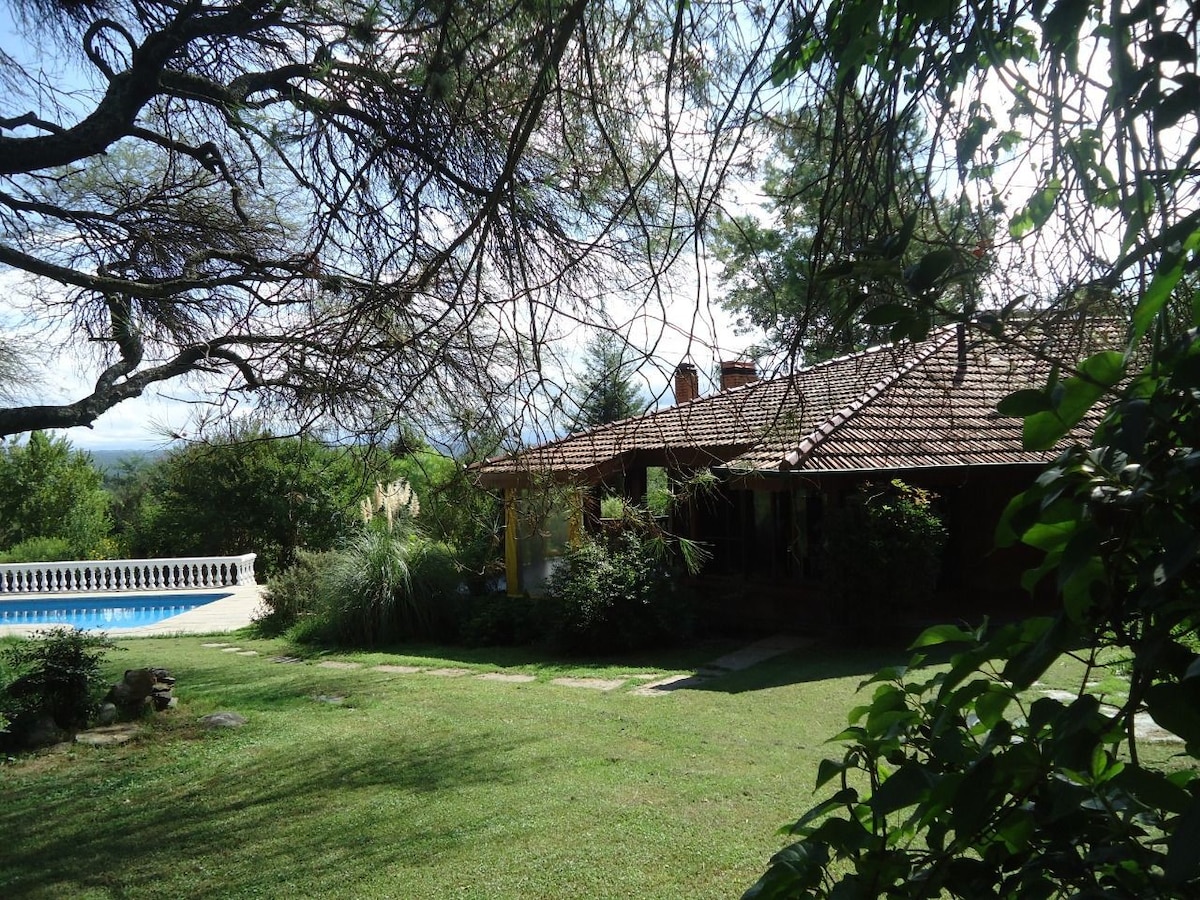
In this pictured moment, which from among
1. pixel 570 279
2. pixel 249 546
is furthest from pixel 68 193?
pixel 249 546

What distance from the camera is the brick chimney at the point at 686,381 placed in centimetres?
319

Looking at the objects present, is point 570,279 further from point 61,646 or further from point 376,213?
point 61,646

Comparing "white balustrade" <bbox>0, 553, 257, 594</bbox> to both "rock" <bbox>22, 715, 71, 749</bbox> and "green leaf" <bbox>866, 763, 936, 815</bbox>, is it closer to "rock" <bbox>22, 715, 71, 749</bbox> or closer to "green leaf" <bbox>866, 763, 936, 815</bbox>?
"rock" <bbox>22, 715, 71, 749</bbox>

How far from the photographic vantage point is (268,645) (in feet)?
51.2

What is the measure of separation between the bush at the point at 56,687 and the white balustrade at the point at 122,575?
15.3m

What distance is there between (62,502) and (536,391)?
2935 centimetres

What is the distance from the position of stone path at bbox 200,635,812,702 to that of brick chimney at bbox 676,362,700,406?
6591 millimetres

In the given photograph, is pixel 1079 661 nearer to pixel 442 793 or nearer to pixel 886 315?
pixel 886 315

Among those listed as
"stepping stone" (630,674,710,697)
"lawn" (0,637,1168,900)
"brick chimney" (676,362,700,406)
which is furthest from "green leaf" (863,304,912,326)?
"stepping stone" (630,674,710,697)

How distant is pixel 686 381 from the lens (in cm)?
351

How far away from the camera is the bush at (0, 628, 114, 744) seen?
29.0 ft

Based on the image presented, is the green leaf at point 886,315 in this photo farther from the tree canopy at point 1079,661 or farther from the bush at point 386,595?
the bush at point 386,595

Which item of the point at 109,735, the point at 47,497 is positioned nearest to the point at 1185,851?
the point at 109,735

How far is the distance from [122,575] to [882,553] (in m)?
20.5
